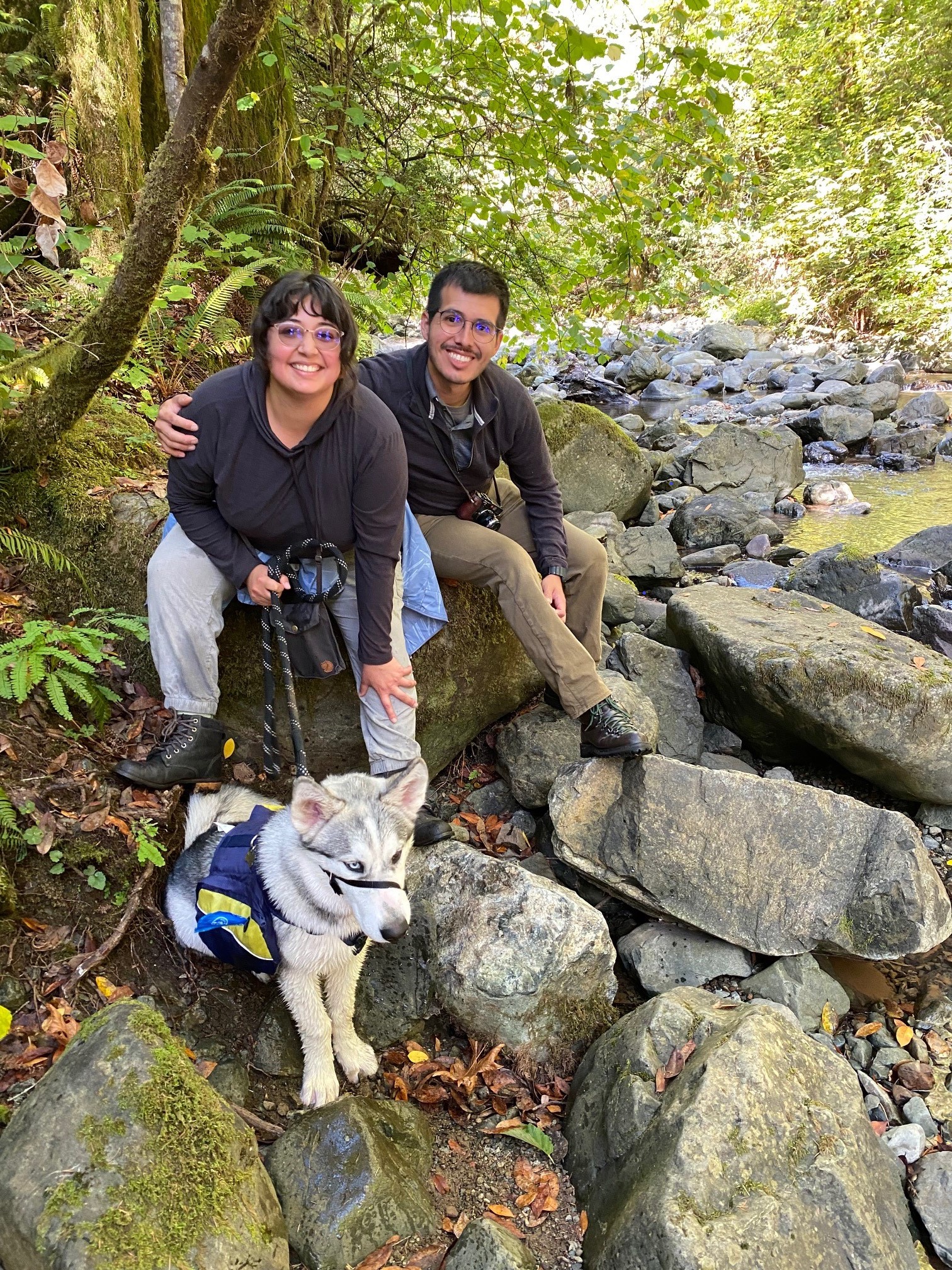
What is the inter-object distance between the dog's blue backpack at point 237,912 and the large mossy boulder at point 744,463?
1131cm

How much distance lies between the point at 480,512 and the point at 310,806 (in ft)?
8.20

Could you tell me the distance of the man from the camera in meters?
4.51

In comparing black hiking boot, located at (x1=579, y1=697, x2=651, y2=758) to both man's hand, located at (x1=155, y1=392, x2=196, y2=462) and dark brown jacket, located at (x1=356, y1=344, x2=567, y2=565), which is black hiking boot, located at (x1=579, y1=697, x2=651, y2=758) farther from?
man's hand, located at (x1=155, y1=392, x2=196, y2=462)

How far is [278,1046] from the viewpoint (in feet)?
12.5

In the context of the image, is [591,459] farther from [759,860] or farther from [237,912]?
[237,912]

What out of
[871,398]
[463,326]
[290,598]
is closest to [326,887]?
[290,598]

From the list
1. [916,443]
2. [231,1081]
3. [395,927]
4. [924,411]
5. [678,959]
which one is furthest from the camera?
[924,411]

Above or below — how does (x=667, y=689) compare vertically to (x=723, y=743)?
above

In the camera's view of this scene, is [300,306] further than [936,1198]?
Yes

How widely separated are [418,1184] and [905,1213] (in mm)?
2019

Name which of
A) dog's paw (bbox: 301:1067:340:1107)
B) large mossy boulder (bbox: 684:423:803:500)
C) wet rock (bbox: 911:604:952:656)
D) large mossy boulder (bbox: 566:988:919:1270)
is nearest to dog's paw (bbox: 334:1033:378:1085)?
dog's paw (bbox: 301:1067:340:1107)

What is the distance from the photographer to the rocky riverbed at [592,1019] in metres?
2.77

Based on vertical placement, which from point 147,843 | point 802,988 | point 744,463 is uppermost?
point 744,463

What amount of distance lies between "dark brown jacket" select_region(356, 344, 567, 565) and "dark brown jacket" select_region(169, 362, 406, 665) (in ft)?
2.14
